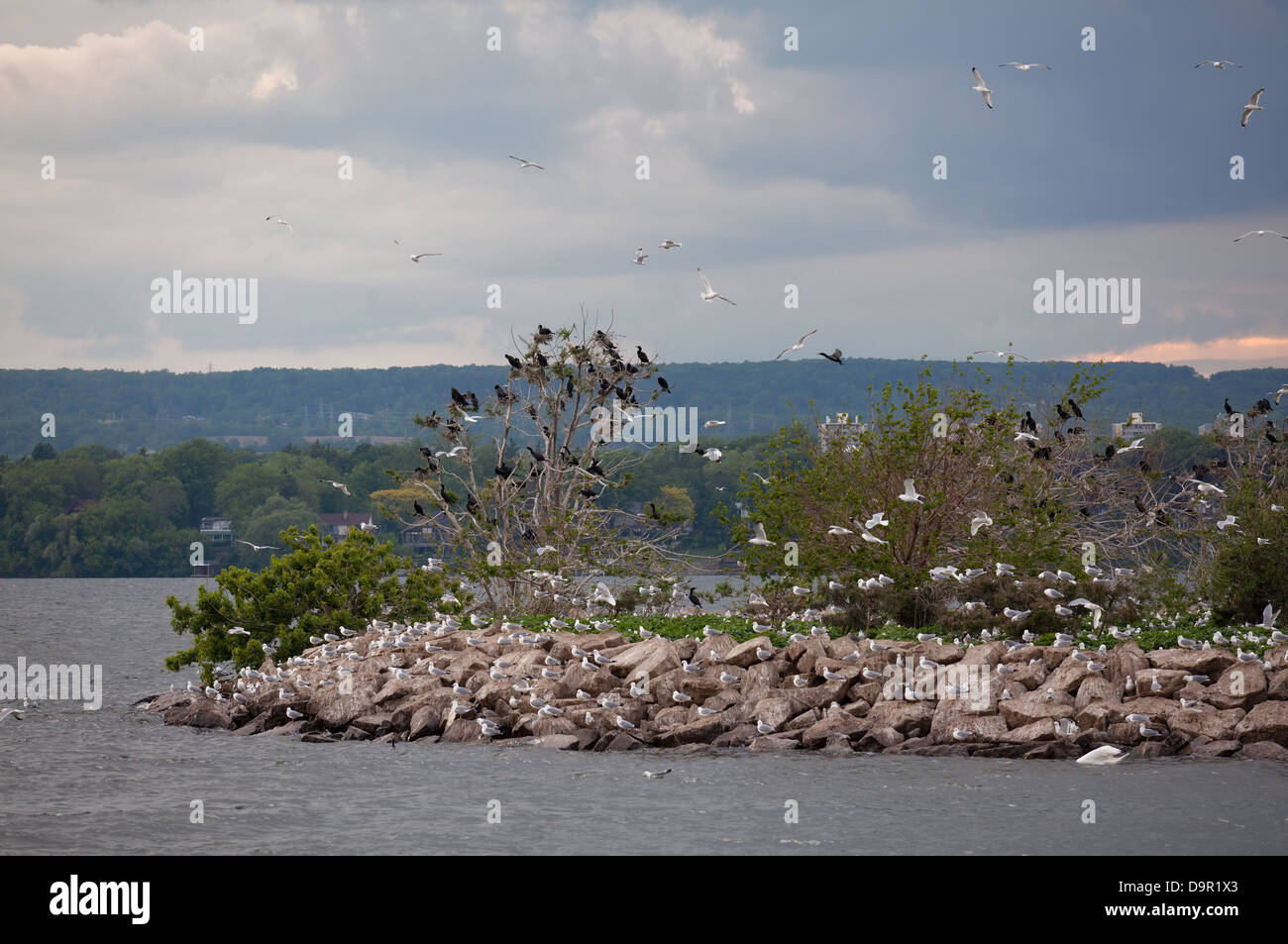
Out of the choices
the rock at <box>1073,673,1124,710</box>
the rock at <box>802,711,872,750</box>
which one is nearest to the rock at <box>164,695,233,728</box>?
the rock at <box>802,711,872,750</box>

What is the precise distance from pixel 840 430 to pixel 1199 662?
9.82 metres

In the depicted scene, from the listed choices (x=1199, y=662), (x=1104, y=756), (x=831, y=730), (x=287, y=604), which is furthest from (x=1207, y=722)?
(x=287, y=604)

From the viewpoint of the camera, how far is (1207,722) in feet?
63.4

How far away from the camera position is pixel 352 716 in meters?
23.4

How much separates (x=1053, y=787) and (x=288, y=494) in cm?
8475

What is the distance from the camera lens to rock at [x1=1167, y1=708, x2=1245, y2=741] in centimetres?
1916

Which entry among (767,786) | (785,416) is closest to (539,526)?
(767,786)

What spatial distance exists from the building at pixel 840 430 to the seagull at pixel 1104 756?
31.5 feet

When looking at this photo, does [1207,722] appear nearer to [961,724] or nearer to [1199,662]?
[1199,662]

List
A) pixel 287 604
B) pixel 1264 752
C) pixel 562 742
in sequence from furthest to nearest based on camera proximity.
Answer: pixel 287 604 → pixel 562 742 → pixel 1264 752

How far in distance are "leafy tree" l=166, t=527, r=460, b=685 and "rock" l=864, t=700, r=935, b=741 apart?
1168cm

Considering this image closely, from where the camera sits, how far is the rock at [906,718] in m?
20.4

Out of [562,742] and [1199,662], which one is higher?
[1199,662]
